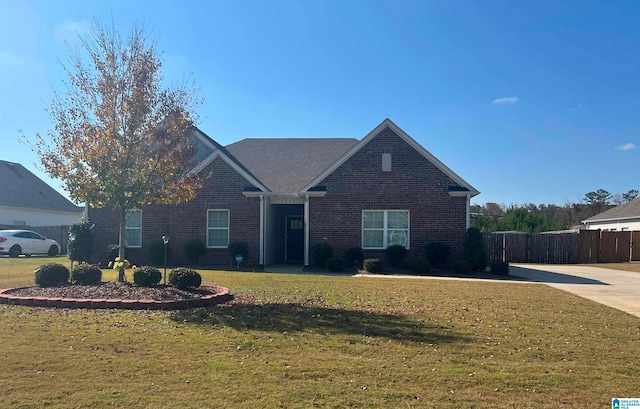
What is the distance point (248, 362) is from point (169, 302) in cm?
413

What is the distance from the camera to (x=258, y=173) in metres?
24.5

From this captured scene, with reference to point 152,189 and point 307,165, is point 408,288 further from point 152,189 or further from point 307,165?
point 307,165

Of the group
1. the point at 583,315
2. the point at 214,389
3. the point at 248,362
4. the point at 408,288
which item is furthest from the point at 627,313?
the point at 214,389

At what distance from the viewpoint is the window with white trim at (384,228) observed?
2117cm

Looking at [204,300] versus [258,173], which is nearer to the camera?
[204,300]

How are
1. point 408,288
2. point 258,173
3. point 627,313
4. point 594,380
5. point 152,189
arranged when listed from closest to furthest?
point 594,380 → point 627,313 → point 152,189 → point 408,288 → point 258,173

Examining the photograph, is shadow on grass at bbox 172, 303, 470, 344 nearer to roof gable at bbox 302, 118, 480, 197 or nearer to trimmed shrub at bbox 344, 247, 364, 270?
trimmed shrub at bbox 344, 247, 364, 270

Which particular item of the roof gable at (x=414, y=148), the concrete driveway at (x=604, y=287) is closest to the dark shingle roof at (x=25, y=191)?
the roof gable at (x=414, y=148)

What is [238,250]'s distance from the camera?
20766mm

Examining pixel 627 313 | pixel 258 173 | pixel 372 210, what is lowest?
pixel 627 313

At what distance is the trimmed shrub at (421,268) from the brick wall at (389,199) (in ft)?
4.73

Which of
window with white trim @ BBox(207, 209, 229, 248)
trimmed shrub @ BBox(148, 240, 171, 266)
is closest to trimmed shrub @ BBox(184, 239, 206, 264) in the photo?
window with white trim @ BBox(207, 209, 229, 248)

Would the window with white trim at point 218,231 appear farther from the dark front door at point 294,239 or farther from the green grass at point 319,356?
the green grass at point 319,356

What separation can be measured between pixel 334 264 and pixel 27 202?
→ 27.3 meters
